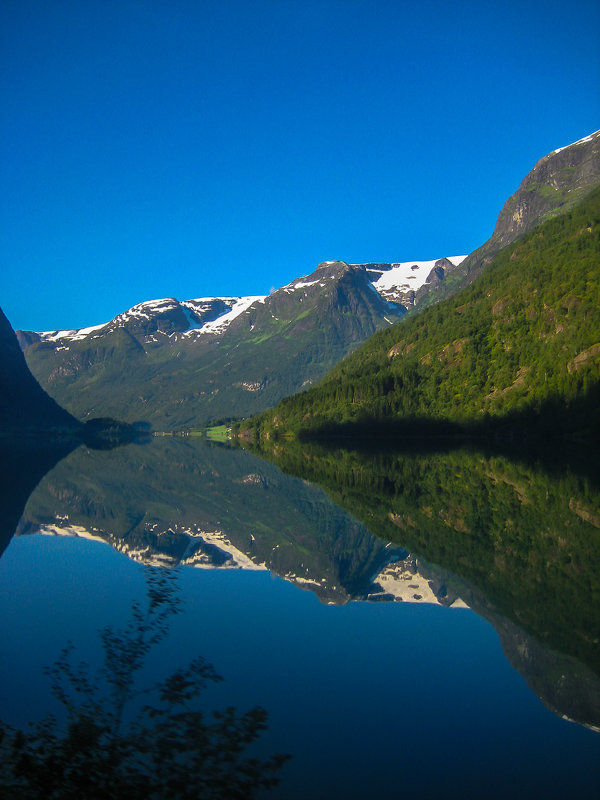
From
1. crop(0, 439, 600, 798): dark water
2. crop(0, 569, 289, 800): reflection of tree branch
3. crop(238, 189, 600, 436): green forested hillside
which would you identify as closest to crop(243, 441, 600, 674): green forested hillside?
crop(0, 439, 600, 798): dark water

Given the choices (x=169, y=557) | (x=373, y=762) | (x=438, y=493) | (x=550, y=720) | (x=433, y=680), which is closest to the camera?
(x=373, y=762)

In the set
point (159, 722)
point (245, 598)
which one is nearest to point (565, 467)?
point (245, 598)

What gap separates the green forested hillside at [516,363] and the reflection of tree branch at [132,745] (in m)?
114

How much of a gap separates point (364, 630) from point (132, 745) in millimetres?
7825

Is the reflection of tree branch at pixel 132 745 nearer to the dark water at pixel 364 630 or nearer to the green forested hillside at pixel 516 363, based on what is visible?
the dark water at pixel 364 630

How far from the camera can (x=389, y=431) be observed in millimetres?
162875

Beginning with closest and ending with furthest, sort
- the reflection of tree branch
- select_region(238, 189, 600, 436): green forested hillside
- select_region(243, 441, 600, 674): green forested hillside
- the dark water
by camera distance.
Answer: the reflection of tree branch, the dark water, select_region(243, 441, 600, 674): green forested hillside, select_region(238, 189, 600, 436): green forested hillside

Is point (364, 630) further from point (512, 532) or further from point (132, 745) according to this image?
point (512, 532)

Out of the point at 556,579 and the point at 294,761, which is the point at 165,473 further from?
the point at 294,761

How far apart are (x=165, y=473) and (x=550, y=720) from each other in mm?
70794

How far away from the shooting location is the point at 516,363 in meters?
152

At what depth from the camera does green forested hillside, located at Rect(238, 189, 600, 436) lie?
127 m

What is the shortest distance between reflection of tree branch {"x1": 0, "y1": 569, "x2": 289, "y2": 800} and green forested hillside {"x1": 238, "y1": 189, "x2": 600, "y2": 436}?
11407 cm

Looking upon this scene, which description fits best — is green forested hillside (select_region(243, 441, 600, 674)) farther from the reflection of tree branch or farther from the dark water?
the reflection of tree branch
